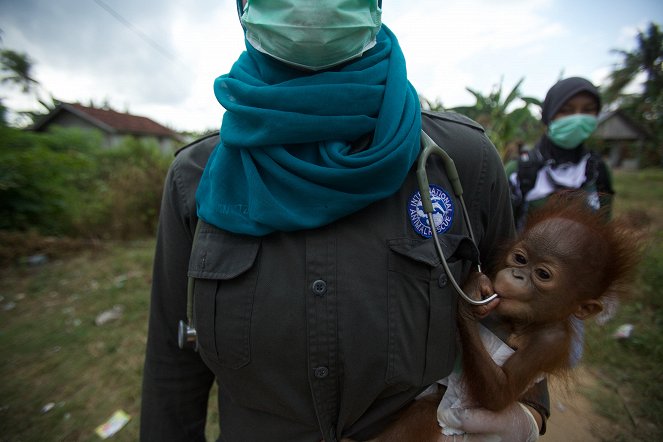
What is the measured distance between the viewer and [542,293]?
1.01m

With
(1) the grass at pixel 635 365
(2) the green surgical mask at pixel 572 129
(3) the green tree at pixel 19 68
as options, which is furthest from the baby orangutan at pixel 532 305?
(3) the green tree at pixel 19 68

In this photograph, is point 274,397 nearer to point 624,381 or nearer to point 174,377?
point 174,377

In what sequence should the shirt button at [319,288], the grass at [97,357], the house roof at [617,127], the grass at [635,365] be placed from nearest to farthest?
the shirt button at [319,288] < the grass at [635,365] < the grass at [97,357] < the house roof at [617,127]

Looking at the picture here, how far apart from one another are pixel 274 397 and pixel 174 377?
0.45 m

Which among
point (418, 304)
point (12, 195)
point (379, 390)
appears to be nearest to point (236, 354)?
point (379, 390)

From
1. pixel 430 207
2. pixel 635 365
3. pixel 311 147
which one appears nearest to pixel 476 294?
pixel 430 207

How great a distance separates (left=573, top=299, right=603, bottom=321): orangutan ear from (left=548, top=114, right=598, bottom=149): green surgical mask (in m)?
2.18

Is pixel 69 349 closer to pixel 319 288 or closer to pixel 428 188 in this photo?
pixel 319 288

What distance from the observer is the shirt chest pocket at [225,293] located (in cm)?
83

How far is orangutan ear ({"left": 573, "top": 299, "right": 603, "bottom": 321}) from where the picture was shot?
104cm

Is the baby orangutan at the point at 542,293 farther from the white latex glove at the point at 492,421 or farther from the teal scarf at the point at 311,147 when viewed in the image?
the teal scarf at the point at 311,147

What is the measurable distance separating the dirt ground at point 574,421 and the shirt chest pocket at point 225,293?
2.30 meters

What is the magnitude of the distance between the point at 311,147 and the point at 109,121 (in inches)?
1182

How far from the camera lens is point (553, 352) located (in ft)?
3.34
